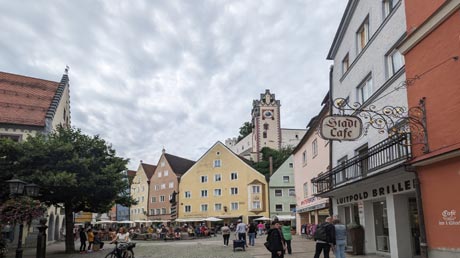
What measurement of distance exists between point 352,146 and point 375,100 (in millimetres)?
4002

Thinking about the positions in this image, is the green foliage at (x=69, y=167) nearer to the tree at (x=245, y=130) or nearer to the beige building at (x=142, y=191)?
the beige building at (x=142, y=191)

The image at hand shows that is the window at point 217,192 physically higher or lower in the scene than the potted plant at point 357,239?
higher

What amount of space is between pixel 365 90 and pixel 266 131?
91067mm

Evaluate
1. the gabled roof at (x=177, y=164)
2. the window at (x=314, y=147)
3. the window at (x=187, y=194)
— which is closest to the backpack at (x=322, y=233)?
the window at (x=314, y=147)

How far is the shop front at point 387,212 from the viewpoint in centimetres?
1391

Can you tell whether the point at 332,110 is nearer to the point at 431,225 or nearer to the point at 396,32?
the point at 396,32

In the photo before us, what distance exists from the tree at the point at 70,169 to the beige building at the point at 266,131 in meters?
79.3

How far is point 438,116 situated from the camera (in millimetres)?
10672

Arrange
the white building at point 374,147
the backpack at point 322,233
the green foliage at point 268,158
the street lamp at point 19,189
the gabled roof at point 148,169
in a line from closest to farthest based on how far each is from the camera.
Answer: the backpack at point 322,233 < the white building at point 374,147 < the street lamp at point 19,189 < the gabled roof at point 148,169 < the green foliage at point 268,158

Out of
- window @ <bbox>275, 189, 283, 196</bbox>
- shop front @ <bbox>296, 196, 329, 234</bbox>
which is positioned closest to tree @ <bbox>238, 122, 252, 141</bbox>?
window @ <bbox>275, 189, 283, 196</bbox>

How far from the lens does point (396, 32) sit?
1441 centimetres

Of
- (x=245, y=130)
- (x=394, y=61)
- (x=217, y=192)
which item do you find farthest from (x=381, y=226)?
(x=245, y=130)

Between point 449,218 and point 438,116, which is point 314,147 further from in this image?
point 449,218

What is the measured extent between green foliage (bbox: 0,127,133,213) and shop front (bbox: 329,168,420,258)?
12219mm
